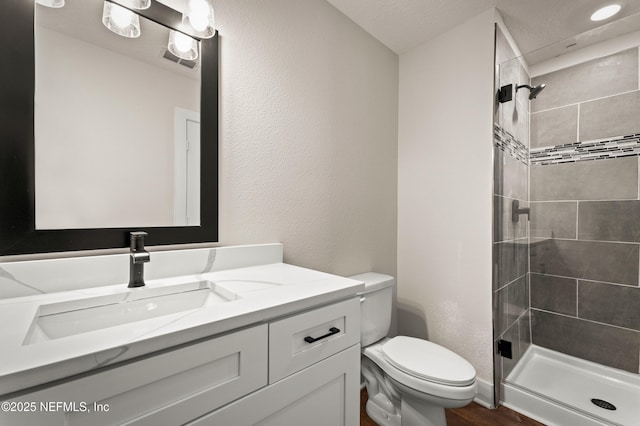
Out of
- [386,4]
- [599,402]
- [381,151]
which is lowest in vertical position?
[599,402]

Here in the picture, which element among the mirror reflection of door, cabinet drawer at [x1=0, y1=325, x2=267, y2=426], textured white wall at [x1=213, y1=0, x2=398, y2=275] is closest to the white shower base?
textured white wall at [x1=213, y1=0, x2=398, y2=275]

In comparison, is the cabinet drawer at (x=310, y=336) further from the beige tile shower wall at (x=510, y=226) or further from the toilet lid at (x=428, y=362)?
the beige tile shower wall at (x=510, y=226)

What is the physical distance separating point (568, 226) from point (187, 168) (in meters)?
2.43

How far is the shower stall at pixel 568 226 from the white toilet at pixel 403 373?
22.9 inches

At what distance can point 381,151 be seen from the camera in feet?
6.66

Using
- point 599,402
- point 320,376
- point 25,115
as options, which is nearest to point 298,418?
point 320,376

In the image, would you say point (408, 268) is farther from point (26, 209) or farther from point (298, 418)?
point (26, 209)

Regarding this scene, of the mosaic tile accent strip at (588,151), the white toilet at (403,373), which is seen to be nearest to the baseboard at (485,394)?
the white toilet at (403,373)

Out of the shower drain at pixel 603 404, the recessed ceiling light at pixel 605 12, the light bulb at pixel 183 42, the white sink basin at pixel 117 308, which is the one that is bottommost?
the shower drain at pixel 603 404

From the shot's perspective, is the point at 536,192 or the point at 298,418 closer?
the point at 298,418

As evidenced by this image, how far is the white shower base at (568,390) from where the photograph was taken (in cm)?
149

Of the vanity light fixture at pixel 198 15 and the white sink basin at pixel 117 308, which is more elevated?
the vanity light fixture at pixel 198 15

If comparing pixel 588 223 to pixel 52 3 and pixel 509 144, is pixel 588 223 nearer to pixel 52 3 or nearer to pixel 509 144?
pixel 509 144

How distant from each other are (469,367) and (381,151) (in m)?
1.36
